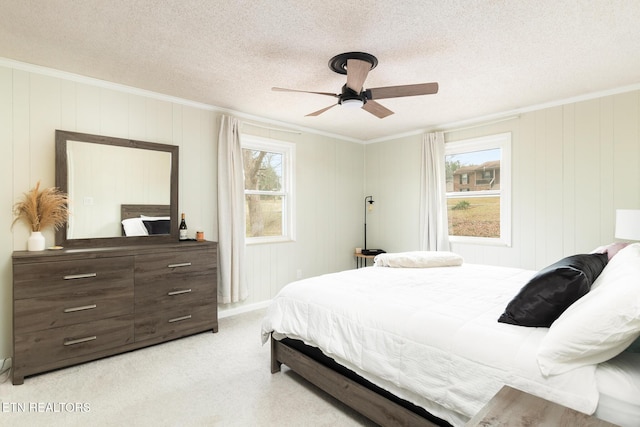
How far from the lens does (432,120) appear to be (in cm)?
429

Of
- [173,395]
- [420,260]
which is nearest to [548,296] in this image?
[420,260]

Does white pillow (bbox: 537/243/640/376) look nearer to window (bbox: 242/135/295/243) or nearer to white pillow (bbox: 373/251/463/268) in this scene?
white pillow (bbox: 373/251/463/268)

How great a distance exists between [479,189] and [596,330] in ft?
11.1

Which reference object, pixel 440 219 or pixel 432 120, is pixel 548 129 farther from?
pixel 440 219

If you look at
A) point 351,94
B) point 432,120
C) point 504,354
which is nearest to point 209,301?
point 351,94

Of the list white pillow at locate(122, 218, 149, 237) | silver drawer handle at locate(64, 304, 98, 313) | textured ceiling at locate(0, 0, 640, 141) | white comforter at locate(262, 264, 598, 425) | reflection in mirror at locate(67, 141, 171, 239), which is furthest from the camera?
white pillow at locate(122, 218, 149, 237)

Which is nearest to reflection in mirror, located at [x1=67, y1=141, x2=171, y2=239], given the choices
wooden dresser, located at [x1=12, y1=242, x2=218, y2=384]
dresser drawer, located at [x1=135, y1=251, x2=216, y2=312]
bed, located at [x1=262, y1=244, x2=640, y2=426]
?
wooden dresser, located at [x1=12, y1=242, x2=218, y2=384]

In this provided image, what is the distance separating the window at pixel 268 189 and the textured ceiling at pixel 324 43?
3.25 ft

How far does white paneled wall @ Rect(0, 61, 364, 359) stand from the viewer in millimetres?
2660

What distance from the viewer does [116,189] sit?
3119mm

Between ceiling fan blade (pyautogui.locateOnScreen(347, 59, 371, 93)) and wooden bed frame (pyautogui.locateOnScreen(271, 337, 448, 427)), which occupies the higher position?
ceiling fan blade (pyautogui.locateOnScreen(347, 59, 371, 93))

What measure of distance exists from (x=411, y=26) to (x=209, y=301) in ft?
9.84

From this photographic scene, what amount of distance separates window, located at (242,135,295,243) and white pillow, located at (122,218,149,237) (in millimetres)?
1260

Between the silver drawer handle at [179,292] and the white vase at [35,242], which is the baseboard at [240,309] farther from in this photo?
the white vase at [35,242]
